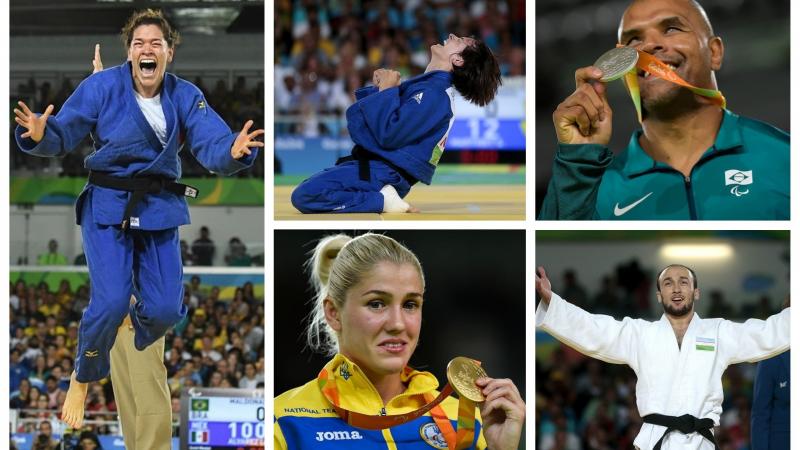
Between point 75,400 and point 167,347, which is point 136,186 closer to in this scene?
point 167,347

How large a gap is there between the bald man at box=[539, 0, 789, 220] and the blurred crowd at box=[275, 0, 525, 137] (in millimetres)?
348

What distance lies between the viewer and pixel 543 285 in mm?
4797

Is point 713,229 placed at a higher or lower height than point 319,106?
lower

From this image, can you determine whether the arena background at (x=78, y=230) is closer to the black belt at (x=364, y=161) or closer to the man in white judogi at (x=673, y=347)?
the black belt at (x=364, y=161)

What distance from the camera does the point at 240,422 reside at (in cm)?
487

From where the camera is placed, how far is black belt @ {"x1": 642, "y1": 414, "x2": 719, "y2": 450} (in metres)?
4.71

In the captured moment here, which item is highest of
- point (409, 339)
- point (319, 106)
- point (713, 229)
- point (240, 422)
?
point (319, 106)

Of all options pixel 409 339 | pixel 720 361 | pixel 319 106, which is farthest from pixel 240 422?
pixel 720 361

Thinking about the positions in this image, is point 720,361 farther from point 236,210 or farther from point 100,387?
point 100,387

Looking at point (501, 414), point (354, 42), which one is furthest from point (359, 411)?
point (354, 42)

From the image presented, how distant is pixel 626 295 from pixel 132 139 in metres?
1.84

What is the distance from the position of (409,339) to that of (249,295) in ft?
2.02

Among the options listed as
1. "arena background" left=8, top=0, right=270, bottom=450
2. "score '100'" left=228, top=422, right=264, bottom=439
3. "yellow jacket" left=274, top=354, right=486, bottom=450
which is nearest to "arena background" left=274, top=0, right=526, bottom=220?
"arena background" left=8, top=0, right=270, bottom=450

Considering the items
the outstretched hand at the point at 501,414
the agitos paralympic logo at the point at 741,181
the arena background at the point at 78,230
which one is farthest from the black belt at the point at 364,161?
the agitos paralympic logo at the point at 741,181
